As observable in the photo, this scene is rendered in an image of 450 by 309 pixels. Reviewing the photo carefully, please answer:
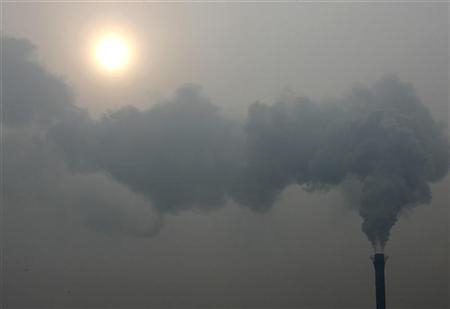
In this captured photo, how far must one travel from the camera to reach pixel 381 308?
175 feet

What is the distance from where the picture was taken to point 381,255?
5434 cm

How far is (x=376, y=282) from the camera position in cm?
5375

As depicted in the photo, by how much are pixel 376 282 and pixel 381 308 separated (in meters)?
1.22

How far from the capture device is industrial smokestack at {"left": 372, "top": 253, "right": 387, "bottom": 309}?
53500 millimetres

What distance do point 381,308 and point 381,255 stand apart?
254 centimetres

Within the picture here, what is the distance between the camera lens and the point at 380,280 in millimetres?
53688

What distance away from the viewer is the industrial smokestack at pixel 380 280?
5350cm
